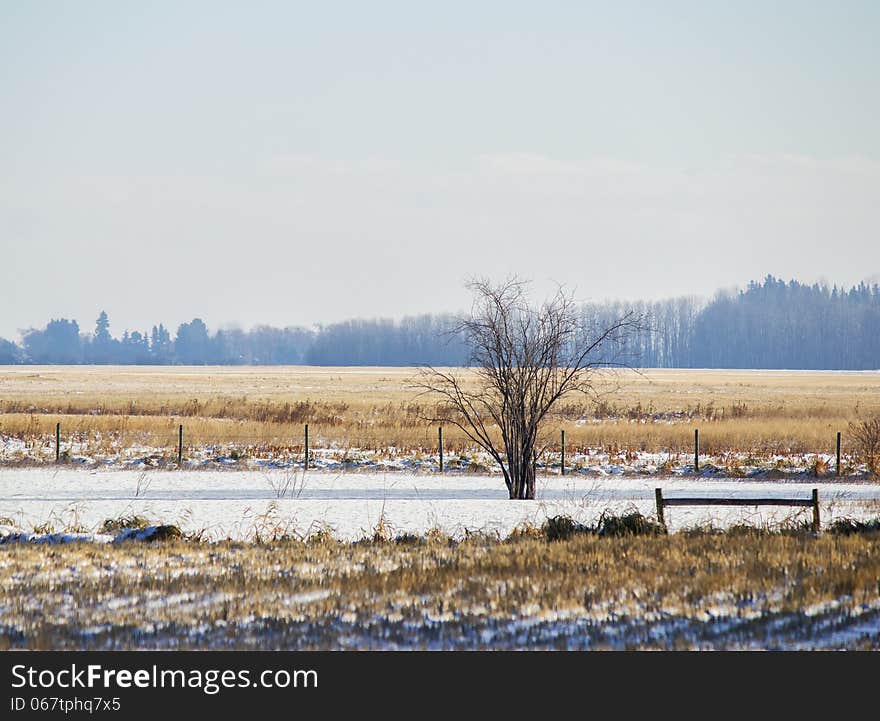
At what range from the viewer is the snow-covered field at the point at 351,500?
18172 millimetres

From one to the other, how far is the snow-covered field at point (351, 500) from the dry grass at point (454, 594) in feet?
8.88

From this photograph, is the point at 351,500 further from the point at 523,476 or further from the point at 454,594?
the point at 454,594

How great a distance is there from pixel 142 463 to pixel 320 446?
6.92 m

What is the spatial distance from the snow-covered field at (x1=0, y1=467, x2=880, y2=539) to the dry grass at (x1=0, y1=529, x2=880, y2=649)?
2706 mm

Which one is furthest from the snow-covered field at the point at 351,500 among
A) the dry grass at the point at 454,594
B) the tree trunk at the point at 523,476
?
the dry grass at the point at 454,594

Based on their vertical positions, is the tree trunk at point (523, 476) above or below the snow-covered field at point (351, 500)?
above

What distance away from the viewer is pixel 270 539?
16.3m

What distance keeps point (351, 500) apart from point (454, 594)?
486 inches

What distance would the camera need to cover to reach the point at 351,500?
22.9m

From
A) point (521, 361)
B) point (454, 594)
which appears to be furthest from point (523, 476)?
point (454, 594)

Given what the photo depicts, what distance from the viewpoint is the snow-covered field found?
18172mm

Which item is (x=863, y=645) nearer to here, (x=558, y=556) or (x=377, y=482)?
(x=558, y=556)

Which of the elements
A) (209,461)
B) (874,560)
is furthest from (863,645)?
(209,461)

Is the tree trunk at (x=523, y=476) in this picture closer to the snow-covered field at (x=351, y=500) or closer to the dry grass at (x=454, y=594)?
the snow-covered field at (x=351, y=500)
